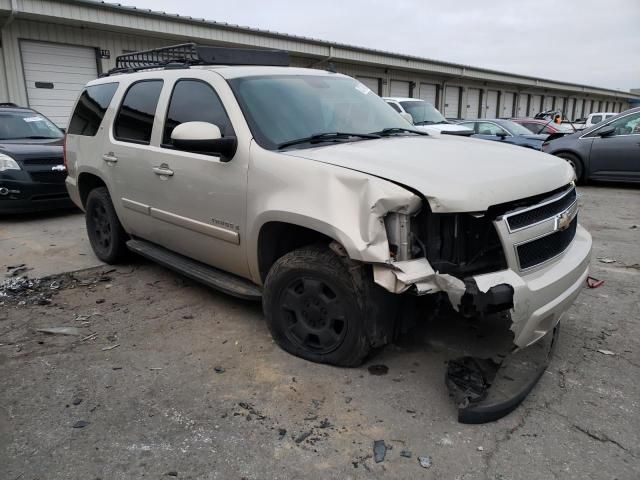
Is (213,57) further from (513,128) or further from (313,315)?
(513,128)

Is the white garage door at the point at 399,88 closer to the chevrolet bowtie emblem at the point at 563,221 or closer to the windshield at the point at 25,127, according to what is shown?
the windshield at the point at 25,127

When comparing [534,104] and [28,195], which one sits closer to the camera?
[28,195]

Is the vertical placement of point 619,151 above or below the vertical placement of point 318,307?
above

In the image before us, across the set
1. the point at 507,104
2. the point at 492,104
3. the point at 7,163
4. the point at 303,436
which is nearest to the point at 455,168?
the point at 303,436

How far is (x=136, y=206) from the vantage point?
14.5 feet

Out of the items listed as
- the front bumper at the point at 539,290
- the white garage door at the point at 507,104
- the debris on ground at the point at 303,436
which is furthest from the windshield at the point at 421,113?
the white garage door at the point at 507,104

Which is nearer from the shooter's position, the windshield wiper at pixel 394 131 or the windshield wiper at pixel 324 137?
the windshield wiper at pixel 324 137

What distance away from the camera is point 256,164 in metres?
3.13

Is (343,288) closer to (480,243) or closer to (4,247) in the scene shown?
(480,243)

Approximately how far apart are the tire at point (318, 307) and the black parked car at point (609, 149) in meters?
8.23

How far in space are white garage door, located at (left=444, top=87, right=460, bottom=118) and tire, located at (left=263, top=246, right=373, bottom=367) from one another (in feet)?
85.3

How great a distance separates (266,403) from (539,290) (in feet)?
5.19

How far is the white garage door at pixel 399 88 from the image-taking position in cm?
2278

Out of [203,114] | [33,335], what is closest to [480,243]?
[203,114]
